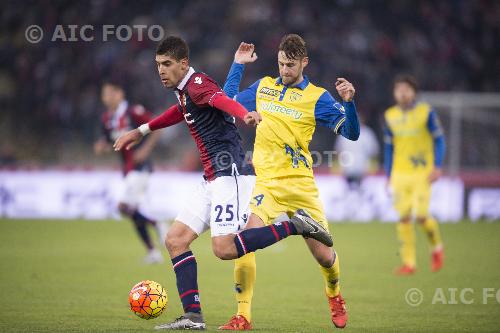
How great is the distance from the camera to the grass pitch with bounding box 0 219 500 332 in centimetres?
723

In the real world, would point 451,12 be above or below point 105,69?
above

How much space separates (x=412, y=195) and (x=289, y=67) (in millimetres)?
4916

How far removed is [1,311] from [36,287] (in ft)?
5.54

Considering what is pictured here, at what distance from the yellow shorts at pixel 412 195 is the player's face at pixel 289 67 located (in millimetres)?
4686

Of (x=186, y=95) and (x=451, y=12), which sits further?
(x=451, y=12)

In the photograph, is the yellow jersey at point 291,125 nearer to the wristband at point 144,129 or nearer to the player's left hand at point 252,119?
the wristband at point 144,129

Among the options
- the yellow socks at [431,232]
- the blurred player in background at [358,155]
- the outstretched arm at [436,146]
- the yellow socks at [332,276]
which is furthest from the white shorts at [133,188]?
the blurred player in background at [358,155]

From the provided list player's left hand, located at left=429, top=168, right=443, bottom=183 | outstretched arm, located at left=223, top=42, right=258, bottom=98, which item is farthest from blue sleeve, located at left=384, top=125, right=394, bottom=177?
outstretched arm, located at left=223, top=42, right=258, bottom=98

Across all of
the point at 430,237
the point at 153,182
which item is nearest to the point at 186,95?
the point at 430,237

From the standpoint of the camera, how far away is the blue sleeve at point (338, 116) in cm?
679

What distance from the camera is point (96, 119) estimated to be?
65.4ft

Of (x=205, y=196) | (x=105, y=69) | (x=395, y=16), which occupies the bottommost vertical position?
(x=205, y=196)

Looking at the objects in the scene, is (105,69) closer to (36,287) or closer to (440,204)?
(440,204)

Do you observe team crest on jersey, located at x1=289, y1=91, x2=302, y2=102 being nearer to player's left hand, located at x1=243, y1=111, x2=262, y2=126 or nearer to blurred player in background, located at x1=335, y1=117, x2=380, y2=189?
player's left hand, located at x1=243, y1=111, x2=262, y2=126
